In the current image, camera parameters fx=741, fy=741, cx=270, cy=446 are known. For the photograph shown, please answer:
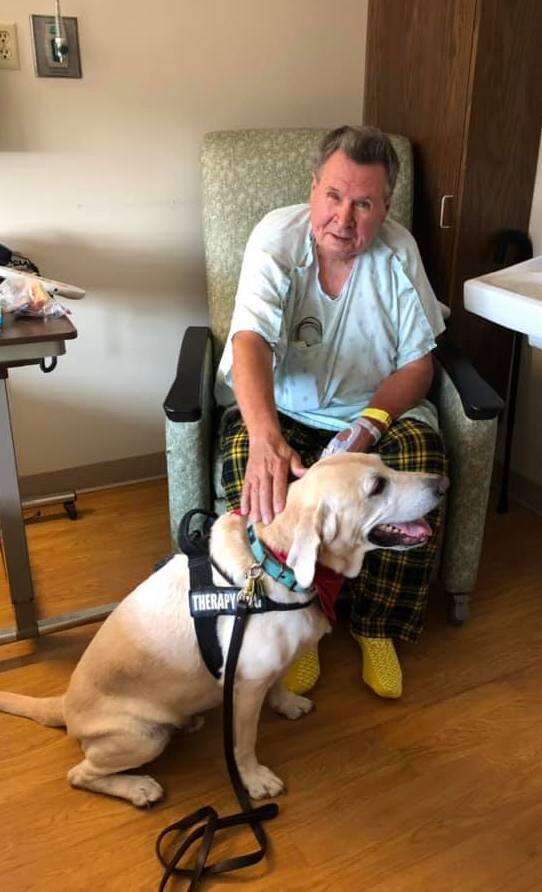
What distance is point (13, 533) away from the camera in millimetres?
1727

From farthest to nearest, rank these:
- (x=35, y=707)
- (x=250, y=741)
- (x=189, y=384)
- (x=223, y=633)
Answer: (x=189, y=384) → (x=35, y=707) → (x=250, y=741) → (x=223, y=633)

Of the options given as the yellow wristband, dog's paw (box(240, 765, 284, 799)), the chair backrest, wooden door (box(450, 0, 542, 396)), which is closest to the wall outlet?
the chair backrest

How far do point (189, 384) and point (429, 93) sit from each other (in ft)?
3.90

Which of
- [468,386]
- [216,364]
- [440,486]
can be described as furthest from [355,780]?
[216,364]

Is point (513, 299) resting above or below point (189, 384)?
above

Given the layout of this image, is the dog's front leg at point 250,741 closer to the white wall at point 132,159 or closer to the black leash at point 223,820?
the black leash at point 223,820

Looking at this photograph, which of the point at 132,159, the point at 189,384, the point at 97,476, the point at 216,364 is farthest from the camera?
the point at 97,476

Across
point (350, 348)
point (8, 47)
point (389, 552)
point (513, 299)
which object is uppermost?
point (8, 47)

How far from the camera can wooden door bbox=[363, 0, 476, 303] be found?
2.05 metres

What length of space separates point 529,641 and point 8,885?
127 centimetres

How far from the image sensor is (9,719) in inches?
62.7

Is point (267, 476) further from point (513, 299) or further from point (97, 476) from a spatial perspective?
point (97, 476)

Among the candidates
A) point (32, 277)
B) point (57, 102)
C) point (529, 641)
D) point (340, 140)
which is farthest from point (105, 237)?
point (529, 641)

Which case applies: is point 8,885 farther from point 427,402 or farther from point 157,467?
point 157,467
